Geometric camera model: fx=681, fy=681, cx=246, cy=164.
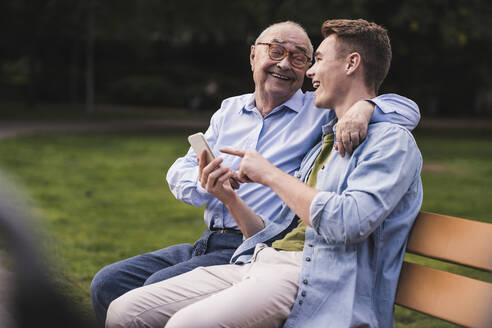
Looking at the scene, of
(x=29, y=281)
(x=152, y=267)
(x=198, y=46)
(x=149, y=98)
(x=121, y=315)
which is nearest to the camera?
(x=29, y=281)

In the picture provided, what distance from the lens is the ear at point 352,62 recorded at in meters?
2.38

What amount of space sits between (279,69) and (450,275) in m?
1.26

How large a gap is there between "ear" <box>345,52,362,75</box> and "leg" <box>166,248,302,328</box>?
2.35ft

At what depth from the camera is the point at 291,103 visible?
10.1 ft

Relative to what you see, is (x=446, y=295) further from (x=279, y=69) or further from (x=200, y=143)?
(x=279, y=69)

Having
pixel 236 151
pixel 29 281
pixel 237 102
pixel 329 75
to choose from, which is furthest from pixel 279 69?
pixel 29 281

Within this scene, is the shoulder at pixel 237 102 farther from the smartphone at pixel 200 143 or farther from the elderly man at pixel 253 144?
the smartphone at pixel 200 143

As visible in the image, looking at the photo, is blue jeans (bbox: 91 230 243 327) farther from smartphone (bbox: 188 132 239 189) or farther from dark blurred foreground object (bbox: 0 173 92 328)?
dark blurred foreground object (bbox: 0 173 92 328)

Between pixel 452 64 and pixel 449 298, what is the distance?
108 feet

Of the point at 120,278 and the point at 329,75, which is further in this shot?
the point at 120,278

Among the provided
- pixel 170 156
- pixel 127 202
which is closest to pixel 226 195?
pixel 127 202

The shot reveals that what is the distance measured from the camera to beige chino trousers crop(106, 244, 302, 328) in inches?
84.7

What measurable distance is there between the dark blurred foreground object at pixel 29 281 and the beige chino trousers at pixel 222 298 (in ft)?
2.09

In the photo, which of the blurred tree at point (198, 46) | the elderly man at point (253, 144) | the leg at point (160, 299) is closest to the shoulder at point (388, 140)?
the elderly man at point (253, 144)
